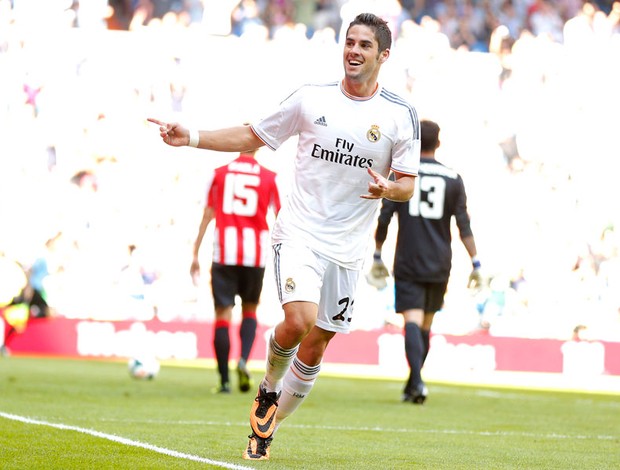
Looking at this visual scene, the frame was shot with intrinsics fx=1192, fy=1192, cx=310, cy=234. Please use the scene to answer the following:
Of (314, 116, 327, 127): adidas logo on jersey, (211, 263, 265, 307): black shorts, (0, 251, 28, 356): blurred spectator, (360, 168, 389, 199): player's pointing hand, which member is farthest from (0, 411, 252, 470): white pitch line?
(0, 251, 28, 356): blurred spectator

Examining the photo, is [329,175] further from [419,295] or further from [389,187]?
[419,295]

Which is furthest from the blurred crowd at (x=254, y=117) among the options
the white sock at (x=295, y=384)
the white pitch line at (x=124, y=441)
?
the white sock at (x=295, y=384)

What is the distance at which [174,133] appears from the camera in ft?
18.4

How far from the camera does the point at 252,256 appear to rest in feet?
35.9

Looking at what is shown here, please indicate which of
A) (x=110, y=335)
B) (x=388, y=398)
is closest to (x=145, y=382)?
(x=388, y=398)

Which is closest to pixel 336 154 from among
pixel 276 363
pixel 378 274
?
pixel 276 363

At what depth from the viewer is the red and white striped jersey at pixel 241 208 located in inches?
430

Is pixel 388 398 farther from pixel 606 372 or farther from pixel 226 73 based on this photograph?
pixel 226 73

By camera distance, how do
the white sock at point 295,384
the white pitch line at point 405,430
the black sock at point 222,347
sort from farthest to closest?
the black sock at point 222,347
the white pitch line at point 405,430
the white sock at point 295,384

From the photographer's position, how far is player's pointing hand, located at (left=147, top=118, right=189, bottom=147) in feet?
18.2

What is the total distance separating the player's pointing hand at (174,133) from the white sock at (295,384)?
1.27m

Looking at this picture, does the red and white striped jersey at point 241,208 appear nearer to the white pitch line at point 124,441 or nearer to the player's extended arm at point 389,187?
the white pitch line at point 124,441

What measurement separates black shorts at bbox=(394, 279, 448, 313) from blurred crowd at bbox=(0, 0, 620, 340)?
9.52 meters

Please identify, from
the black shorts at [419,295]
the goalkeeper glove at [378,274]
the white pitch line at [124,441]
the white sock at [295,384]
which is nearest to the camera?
the white pitch line at [124,441]
